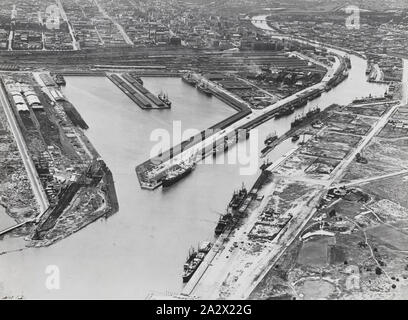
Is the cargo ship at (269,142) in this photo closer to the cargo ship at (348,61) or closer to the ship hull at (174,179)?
the ship hull at (174,179)

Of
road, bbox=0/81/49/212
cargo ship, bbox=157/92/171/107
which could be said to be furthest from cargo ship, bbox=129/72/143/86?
road, bbox=0/81/49/212

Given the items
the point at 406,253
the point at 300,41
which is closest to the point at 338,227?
the point at 406,253

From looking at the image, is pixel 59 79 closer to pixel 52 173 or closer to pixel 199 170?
pixel 52 173

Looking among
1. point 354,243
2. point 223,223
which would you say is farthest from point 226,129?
point 354,243

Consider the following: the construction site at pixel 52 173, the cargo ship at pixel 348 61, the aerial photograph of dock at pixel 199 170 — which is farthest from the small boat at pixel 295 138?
the cargo ship at pixel 348 61

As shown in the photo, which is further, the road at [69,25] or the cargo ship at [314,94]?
the road at [69,25]

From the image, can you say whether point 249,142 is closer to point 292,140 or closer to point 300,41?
point 292,140

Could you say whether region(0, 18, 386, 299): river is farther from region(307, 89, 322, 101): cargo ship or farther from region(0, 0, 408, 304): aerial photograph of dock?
region(307, 89, 322, 101): cargo ship
